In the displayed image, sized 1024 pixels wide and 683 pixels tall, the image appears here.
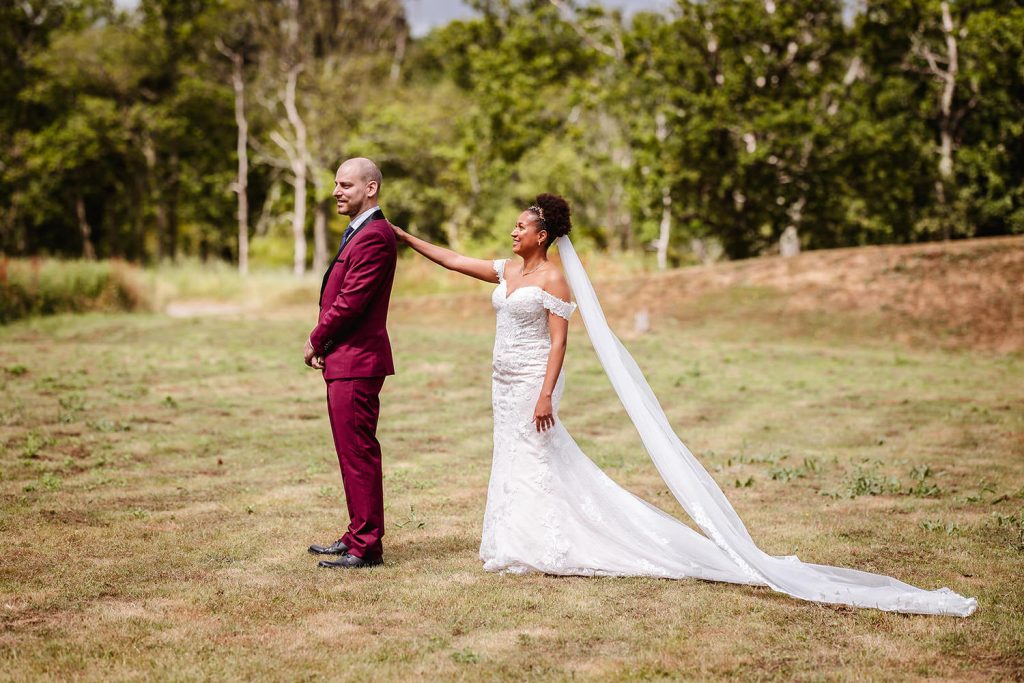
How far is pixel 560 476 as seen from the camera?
601 centimetres

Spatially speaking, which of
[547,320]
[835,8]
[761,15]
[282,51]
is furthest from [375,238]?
[282,51]

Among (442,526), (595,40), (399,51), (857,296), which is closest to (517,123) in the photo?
(595,40)

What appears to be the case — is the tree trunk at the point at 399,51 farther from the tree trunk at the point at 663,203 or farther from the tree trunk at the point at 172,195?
the tree trunk at the point at 663,203

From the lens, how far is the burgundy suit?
566 centimetres

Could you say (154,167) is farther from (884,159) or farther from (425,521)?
(425,521)

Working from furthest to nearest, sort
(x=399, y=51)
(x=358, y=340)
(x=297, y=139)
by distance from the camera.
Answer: (x=399, y=51) < (x=297, y=139) < (x=358, y=340)

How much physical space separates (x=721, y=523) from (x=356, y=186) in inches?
116

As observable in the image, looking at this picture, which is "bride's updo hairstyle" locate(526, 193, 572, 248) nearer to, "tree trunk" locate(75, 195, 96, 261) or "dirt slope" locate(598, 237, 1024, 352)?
"dirt slope" locate(598, 237, 1024, 352)

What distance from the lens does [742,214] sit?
31.2 metres

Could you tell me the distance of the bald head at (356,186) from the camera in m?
5.74

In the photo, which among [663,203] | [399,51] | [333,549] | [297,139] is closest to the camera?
[333,549]

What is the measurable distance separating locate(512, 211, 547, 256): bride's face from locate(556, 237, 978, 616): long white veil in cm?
22

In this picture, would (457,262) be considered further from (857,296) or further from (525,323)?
(857,296)

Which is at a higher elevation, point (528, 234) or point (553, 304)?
point (528, 234)
